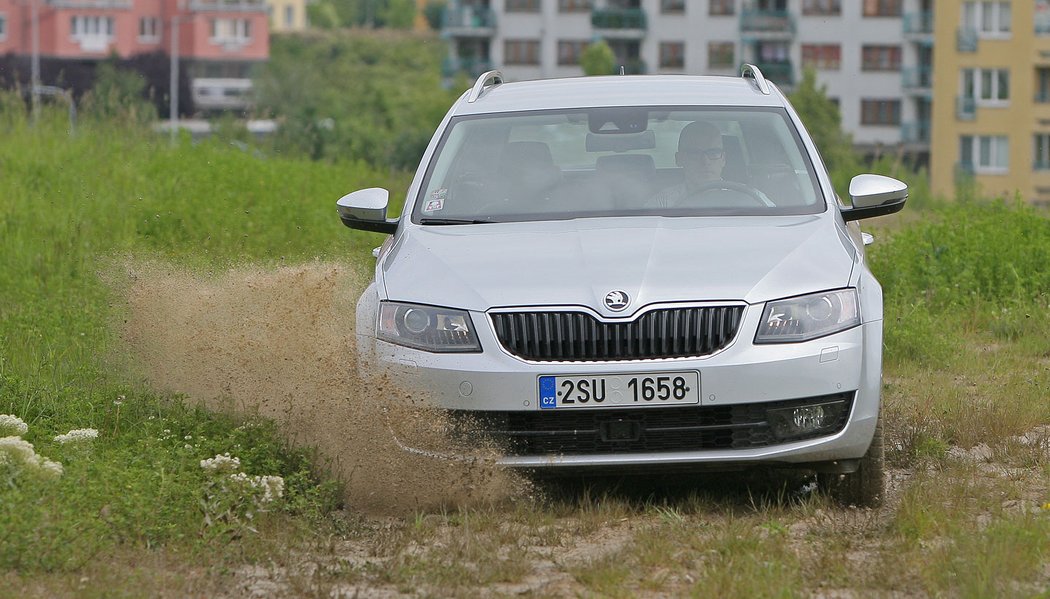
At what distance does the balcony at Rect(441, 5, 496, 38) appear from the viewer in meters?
89.8

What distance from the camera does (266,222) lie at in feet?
42.8

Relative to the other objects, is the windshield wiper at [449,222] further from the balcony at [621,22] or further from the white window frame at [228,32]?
the white window frame at [228,32]

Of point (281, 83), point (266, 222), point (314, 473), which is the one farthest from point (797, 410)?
point (281, 83)

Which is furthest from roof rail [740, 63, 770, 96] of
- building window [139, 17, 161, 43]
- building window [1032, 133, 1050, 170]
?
building window [139, 17, 161, 43]

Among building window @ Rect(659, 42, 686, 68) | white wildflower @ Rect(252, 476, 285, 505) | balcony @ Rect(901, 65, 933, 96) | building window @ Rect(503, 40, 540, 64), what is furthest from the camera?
building window @ Rect(503, 40, 540, 64)

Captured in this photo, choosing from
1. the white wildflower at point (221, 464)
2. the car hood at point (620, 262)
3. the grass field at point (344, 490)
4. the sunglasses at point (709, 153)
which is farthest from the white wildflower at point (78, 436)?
the sunglasses at point (709, 153)

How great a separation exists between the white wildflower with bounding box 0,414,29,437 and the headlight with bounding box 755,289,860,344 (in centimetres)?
281

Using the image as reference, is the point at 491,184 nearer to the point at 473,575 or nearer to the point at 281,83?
the point at 473,575

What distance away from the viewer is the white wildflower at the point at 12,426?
615 cm

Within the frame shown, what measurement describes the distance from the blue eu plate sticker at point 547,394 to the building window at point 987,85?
72016 millimetres

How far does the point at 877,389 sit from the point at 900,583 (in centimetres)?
119

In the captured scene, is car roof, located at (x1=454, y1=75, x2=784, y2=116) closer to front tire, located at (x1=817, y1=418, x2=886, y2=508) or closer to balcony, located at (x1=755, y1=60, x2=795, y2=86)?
front tire, located at (x1=817, y1=418, x2=886, y2=508)

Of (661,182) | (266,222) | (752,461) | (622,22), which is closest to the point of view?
(752,461)

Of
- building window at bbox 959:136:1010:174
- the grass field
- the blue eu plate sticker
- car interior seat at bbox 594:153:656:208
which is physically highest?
car interior seat at bbox 594:153:656:208
